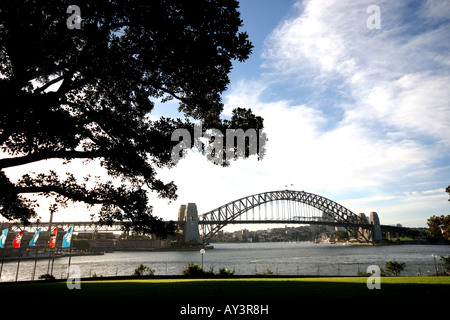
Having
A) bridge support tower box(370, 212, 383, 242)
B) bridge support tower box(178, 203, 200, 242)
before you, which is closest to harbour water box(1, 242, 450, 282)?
bridge support tower box(178, 203, 200, 242)

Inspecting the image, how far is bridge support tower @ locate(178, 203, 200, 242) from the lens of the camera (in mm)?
103619

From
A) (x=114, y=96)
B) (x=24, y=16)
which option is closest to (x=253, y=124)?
(x=114, y=96)

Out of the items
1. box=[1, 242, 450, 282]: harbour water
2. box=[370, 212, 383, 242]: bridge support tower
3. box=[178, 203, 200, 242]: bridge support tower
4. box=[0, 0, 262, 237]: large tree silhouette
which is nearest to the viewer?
box=[0, 0, 262, 237]: large tree silhouette

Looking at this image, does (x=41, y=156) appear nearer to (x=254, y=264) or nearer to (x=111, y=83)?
(x=111, y=83)

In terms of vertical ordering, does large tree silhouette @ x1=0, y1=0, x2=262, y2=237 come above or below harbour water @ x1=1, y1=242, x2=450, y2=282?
above

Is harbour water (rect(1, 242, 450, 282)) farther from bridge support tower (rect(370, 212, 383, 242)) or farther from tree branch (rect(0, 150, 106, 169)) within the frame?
bridge support tower (rect(370, 212, 383, 242))

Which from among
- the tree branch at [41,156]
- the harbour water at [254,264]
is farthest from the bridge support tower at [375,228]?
the tree branch at [41,156]

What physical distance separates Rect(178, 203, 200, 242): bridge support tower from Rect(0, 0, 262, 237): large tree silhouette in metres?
96.4

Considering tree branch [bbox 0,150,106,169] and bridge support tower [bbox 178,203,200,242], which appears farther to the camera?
bridge support tower [bbox 178,203,200,242]

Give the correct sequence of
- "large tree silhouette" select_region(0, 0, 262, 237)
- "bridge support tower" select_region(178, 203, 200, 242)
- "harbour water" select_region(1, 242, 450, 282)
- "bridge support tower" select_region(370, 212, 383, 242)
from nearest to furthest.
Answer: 1. "large tree silhouette" select_region(0, 0, 262, 237)
2. "harbour water" select_region(1, 242, 450, 282)
3. "bridge support tower" select_region(178, 203, 200, 242)
4. "bridge support tower" select_region(370, 212, 383, 242)

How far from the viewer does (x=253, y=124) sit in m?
9.79

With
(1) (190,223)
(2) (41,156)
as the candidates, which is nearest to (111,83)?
(2) (41,156)

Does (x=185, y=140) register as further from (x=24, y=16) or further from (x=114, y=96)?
(x=24, y=16)

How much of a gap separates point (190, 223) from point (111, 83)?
98718mm
